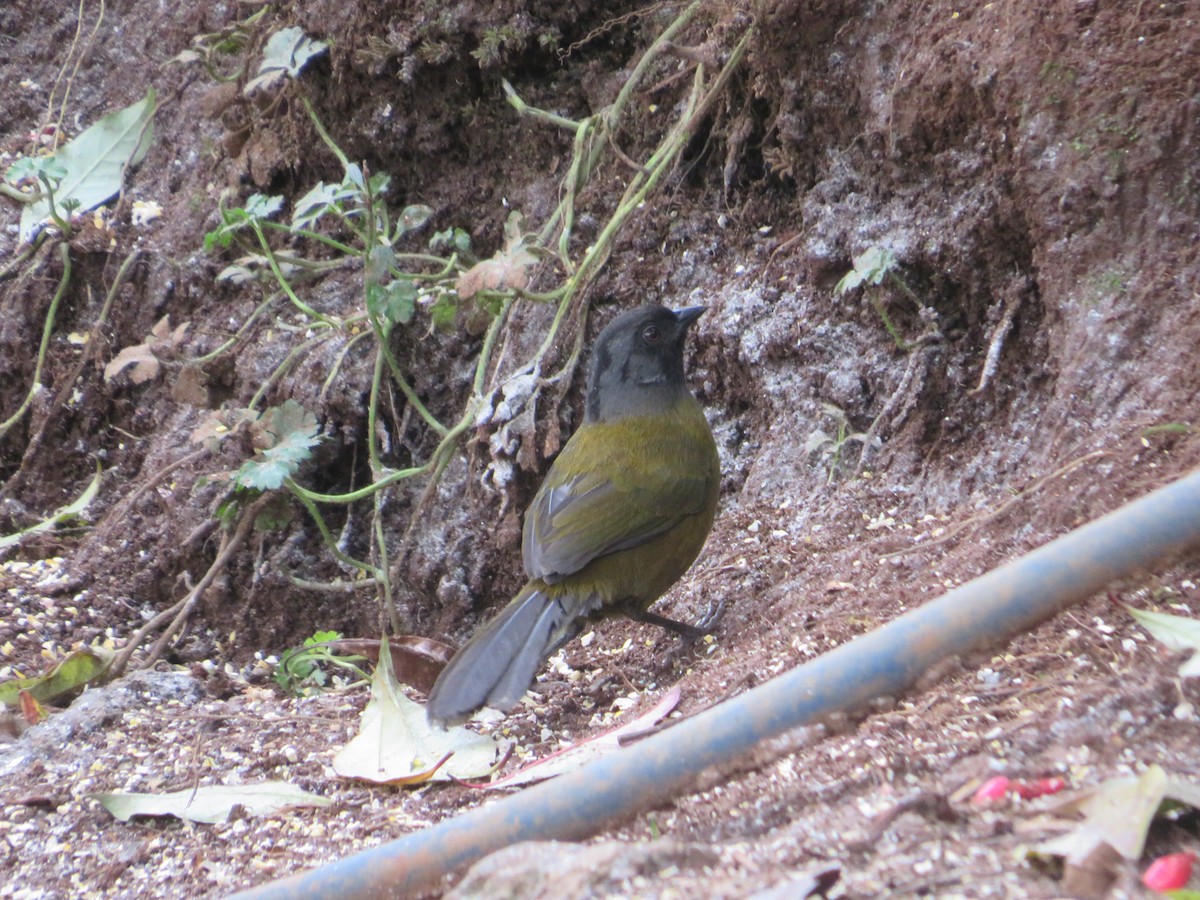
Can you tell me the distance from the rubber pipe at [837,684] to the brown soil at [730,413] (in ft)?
0.32

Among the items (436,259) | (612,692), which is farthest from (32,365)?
(612,692)

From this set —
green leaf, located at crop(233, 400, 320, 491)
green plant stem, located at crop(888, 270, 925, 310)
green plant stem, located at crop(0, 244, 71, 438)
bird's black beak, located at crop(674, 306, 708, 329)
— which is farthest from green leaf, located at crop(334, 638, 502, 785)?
green plant stem, located at crop(0, 244, 71, 438)

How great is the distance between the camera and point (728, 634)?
154 inches

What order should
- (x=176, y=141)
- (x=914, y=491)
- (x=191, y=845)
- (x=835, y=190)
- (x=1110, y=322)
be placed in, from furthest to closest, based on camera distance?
1. (x=176, y=141)
2. (x=835, y=190)
3. (x=914, y=491)
4. (x=1110, y=322)
5. (x=191, y=845)

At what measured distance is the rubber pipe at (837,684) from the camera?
190cm

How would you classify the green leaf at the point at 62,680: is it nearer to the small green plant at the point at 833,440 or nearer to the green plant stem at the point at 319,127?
the green plant stem at the point at 319,127

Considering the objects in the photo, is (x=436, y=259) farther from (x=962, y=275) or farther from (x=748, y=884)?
(x=748, y=884)

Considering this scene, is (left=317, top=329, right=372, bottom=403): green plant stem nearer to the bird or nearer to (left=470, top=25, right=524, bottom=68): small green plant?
the bird

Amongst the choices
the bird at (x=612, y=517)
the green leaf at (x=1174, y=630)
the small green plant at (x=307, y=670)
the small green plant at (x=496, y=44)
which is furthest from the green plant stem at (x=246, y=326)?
the green leaf at (x=1174, y=630)

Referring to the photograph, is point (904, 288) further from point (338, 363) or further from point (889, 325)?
point (338, 363)

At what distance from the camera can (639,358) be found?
4637 mm

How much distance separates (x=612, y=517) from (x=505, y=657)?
76 cm

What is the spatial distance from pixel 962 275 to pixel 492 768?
2362mm

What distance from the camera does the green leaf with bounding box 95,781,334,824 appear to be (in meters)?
3.04
